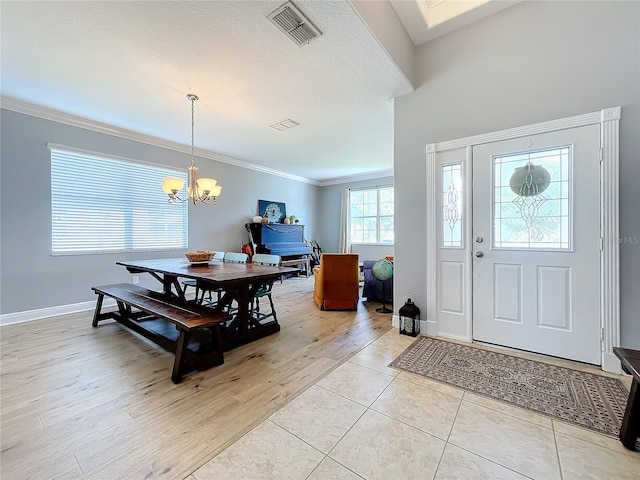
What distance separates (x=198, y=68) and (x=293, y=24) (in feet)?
3.54

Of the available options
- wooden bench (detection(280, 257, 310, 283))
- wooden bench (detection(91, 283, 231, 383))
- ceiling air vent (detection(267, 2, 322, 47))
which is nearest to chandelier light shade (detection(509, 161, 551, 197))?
ceiling air vent (detection(267, 2, 322, 47))

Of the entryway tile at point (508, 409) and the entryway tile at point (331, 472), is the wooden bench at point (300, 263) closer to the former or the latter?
the entryway tile at point (508, 409)

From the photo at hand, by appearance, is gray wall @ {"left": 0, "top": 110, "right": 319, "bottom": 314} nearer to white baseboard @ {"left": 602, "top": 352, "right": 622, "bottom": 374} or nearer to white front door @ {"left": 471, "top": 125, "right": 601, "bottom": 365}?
white front door @ {"left": 471, "top": 125, "right": 601, "bottom": 365}

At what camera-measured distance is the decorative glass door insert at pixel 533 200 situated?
2229mm

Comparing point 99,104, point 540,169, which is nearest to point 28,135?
point 99,104

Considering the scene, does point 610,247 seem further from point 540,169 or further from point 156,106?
point 156,106

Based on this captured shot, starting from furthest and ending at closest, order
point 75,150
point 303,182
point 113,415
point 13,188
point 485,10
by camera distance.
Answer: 1. point 303,182
2. point 75,150
3. point 13,188
4. point 485,10
5. point 113,415

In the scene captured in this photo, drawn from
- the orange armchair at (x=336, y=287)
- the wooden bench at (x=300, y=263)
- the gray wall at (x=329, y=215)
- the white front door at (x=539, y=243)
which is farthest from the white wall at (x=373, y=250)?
the white front door at (x=539, y=243)

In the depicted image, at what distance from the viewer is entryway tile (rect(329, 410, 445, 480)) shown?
1.20m

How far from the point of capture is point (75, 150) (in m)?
3.62

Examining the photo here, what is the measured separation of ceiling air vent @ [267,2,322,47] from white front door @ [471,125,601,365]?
1.83 metres

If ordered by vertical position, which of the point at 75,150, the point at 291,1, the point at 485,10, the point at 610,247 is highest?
the point at 485,10

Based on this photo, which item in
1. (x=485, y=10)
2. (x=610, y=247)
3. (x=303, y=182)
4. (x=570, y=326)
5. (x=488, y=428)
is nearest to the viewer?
(x=488, y=428)

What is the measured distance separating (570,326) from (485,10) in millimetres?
2941
